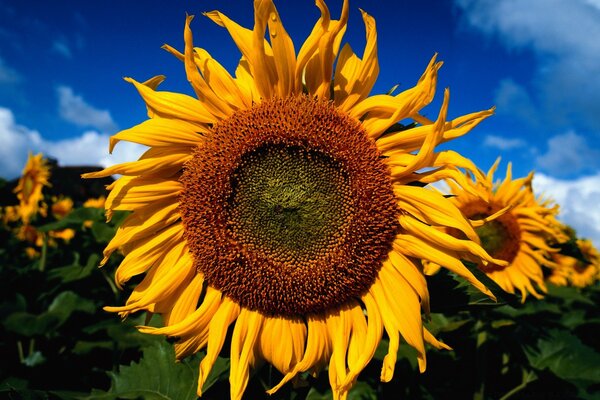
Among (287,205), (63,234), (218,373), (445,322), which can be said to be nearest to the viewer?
(287,205)

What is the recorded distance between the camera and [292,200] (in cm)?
232

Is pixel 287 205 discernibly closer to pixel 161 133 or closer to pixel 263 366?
pixel 161 133

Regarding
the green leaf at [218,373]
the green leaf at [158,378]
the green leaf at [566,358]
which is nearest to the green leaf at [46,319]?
the green leaf at [158,378]

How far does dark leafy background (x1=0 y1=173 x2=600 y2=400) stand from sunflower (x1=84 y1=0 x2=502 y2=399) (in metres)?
0.20

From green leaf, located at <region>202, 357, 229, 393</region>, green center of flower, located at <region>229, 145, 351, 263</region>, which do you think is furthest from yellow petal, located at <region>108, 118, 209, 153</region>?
green leaf, located at <region>202, 357, 229, 393</region>

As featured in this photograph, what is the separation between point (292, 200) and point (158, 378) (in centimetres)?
134

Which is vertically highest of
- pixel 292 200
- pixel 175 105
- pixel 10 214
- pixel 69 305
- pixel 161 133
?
pixel 175 105

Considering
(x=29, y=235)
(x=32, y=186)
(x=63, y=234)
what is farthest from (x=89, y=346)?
(x=29, y=235)

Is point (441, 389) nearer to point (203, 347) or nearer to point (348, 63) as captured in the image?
point (203, 347)

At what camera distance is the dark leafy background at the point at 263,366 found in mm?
2680

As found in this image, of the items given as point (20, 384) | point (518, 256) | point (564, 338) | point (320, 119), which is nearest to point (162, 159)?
point (320, 119)

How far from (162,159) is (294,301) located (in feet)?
3.10

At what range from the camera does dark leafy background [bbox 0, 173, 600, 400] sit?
2680 millimetres

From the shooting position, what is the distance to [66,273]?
5738 millimetres
